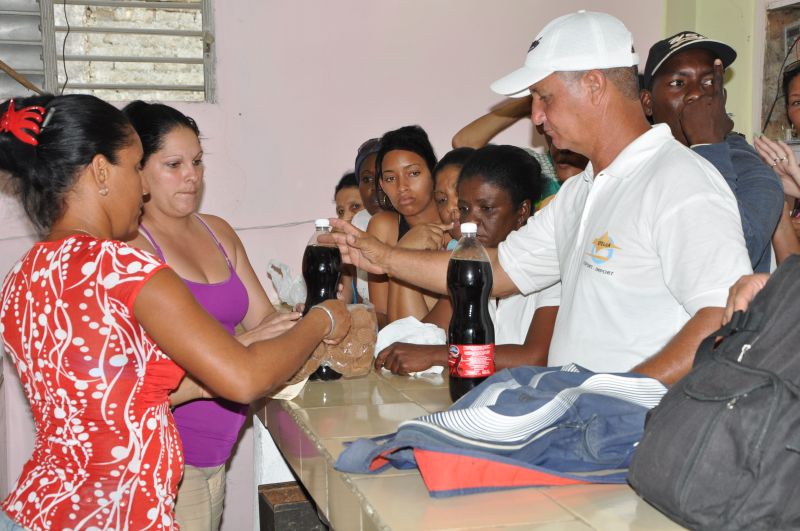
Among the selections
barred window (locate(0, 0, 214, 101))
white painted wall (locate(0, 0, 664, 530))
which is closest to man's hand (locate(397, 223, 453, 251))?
white painted wall (locate(0, 0, 664, 530))

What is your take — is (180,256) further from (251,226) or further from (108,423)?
(251,226)

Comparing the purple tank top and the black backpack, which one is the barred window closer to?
the purple tank top

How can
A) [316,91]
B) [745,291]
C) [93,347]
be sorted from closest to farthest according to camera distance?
1. [745,291]
2. [93,347]
3. [316,91]

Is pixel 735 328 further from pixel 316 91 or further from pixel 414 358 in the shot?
pixel 316 91

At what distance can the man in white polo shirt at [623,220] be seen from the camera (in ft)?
5.48

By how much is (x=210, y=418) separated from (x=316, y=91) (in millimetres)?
2578

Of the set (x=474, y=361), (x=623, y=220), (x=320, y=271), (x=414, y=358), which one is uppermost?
(x=623, y=220)

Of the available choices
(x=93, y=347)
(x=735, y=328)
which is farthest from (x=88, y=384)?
(x=735, y=328)

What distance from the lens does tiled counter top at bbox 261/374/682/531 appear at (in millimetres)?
1207

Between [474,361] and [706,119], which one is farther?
[706,119]

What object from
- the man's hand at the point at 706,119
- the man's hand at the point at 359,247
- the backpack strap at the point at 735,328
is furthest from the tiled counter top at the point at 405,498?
the man's hand at the point at 706,119

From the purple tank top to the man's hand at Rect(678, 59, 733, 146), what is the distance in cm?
146

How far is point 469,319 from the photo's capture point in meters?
1.98

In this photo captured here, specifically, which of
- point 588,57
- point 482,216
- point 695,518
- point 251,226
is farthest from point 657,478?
point 251,226
